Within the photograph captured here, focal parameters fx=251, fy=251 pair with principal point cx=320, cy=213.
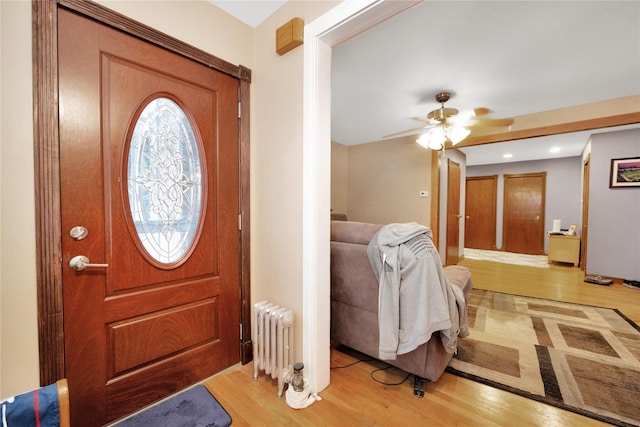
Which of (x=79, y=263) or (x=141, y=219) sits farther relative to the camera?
(x=141, y=219)

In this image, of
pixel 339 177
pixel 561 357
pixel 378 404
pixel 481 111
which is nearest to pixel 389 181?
pixel 339 177

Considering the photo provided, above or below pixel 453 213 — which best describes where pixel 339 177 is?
above

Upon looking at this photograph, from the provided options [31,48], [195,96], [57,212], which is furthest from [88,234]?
[195,96]

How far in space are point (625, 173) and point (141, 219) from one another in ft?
21.8

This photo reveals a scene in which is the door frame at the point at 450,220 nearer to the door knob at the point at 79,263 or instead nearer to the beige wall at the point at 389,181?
the beige wall at the point at 389,181

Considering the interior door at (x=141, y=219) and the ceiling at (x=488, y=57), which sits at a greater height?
the ceiling at (x=488, y=57)

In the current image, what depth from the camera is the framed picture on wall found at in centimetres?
405

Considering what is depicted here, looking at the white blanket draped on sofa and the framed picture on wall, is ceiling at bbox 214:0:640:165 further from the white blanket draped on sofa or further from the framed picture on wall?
the framed picture on wall

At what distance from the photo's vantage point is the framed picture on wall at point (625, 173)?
4.05m

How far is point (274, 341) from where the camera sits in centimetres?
163

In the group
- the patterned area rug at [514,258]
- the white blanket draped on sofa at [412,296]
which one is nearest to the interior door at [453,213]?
the patterned area rug at [514,258]

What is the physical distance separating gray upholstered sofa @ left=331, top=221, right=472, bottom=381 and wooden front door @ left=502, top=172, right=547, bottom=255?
21.8 ft

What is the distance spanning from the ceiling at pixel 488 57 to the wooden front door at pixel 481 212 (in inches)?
178

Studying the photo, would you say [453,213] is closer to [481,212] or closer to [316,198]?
[481,212]
